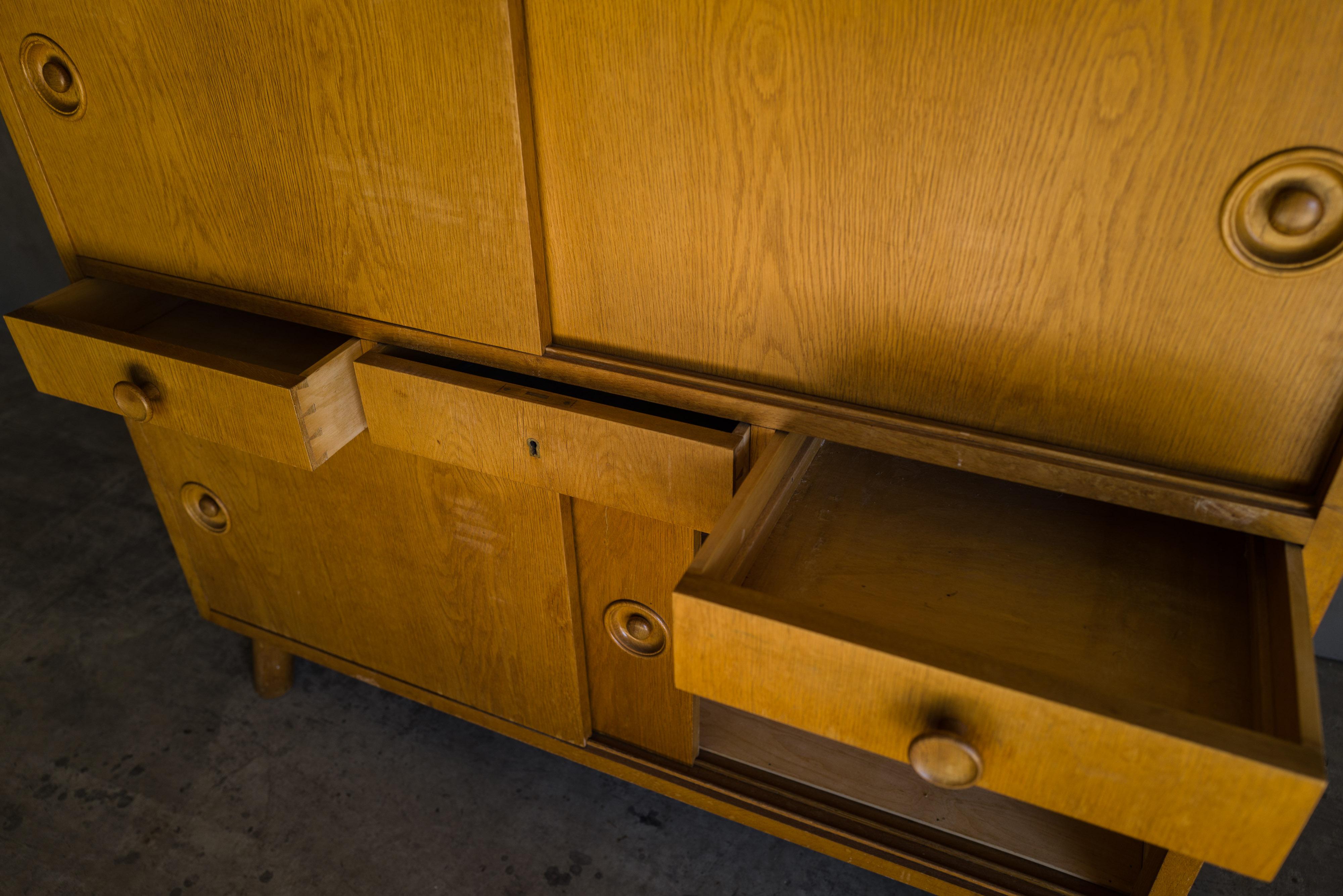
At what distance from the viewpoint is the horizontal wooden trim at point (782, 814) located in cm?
84

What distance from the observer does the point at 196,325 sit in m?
0.97

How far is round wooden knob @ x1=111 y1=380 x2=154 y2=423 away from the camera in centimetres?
83

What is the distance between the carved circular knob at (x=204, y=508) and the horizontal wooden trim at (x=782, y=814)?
319mm

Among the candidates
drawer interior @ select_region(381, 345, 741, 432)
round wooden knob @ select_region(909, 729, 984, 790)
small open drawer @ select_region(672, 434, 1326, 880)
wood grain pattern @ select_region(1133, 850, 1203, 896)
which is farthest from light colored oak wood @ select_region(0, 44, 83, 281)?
wood grain pattern @ select_region(1133, 850, 1203, 896)

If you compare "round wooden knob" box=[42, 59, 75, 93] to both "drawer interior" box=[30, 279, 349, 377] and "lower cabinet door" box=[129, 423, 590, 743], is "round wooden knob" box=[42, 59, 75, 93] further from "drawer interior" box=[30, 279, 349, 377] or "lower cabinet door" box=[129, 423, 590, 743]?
"lower cabinet door" box=[129, 423, 590, 743]

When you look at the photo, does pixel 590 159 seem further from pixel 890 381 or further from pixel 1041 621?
pixel 1041 621

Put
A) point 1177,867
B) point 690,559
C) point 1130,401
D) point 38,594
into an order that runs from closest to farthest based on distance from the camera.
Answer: point 1130,401, point 1177,867, point 690,559, point 38,594

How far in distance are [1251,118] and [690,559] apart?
21.2 inches

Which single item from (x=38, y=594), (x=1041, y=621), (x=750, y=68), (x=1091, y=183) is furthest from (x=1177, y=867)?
(x=38, y=594)

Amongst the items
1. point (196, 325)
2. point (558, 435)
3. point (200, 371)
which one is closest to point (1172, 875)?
point (558, 435)

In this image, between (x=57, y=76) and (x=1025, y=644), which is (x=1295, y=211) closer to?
(x=1025, y=644)

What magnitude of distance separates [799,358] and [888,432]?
9 cm

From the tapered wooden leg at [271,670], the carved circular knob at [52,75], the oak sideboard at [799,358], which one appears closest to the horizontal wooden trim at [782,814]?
the oak sideboard at [799,358]

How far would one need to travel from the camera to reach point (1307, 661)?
1.63 feet
